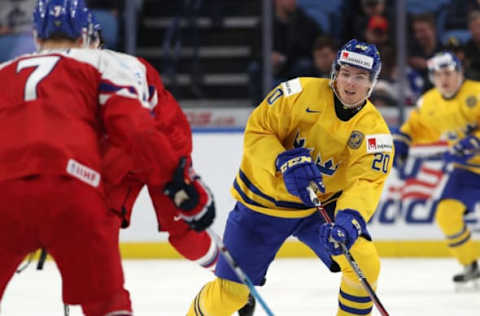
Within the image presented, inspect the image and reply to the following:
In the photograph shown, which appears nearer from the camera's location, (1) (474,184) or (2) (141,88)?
(2) (141,88)

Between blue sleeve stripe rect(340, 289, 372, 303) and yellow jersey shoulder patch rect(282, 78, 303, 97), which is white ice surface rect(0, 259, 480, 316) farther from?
yellow jersey shoulder patch rect(282, 78, 303, 97)

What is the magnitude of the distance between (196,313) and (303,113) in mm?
766

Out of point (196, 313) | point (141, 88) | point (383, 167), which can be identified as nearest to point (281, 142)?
point (383, 167)

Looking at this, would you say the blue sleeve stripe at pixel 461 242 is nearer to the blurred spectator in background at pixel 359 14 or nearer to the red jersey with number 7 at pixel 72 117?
the blurred spectator in background at pixel 359 14

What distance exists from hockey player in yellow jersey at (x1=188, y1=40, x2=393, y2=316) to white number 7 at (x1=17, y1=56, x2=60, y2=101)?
104 cm

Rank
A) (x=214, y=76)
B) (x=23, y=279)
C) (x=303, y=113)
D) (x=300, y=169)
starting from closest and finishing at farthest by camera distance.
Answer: (x=300, y=169) → (x=303, y=113) → (x=23, y=279) → (x=214, y=76)

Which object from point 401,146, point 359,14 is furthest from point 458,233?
point 359,14

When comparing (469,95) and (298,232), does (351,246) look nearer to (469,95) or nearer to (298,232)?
(298,232)

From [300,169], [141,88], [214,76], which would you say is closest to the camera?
[141,88]

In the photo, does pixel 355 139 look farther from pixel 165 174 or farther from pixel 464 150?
pixel 464 150

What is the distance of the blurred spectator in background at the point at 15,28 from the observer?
6.74 metres

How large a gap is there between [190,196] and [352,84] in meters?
1.08

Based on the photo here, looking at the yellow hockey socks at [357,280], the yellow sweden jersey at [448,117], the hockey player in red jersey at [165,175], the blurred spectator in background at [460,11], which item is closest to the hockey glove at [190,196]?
the hockey player in red jersey at [165,175]

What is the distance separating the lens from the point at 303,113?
3.41 meters
